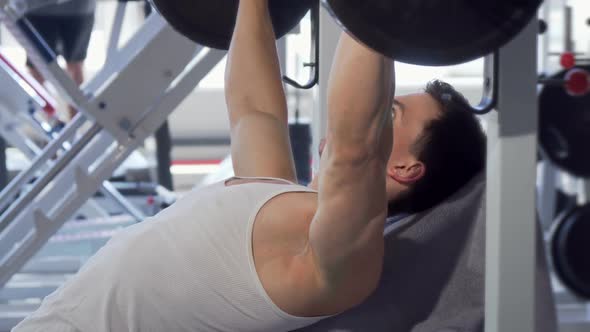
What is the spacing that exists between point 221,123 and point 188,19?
7163 mm

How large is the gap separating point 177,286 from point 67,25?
7.63ft

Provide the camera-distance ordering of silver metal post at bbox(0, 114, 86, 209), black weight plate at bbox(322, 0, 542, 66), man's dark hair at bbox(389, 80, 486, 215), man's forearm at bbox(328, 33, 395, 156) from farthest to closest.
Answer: silver metal post at bbox(0, 114, 86, 209), man's dark hair at bbox(389, 80, 486, 215), man's forearm at bbox(328, 33, 395, 156), black weight plate at bbox(322, 0, 542, 66)

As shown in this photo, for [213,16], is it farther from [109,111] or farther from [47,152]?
[47,152]

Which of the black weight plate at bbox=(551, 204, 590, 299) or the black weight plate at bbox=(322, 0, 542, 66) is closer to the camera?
the black weight plate at bbox=(322, 0, 542, 66)

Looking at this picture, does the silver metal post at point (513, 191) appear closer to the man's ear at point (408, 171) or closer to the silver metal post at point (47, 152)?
the man's ear at point (408, 171)

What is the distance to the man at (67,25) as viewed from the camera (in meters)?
3.15

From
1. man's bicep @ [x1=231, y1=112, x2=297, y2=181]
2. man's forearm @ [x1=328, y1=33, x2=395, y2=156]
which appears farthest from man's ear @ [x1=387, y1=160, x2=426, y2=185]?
man's forearm @ [x1=328, y1=33, x2=395, y2=156]

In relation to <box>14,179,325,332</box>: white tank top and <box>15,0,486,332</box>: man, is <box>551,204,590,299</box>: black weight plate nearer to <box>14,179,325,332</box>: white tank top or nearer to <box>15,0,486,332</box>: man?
<box>15,0,486,332</box>: man

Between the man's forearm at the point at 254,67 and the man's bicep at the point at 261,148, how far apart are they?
0.9 inches

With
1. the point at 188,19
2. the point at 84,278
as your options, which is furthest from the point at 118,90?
the point at 84,278

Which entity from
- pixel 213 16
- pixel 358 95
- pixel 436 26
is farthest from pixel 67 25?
pixel 436 26

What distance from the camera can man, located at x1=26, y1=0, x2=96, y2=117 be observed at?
315cm

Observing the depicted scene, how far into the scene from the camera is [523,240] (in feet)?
3.52

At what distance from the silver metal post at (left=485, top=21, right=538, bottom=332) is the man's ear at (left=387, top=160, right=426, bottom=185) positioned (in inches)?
11.6
